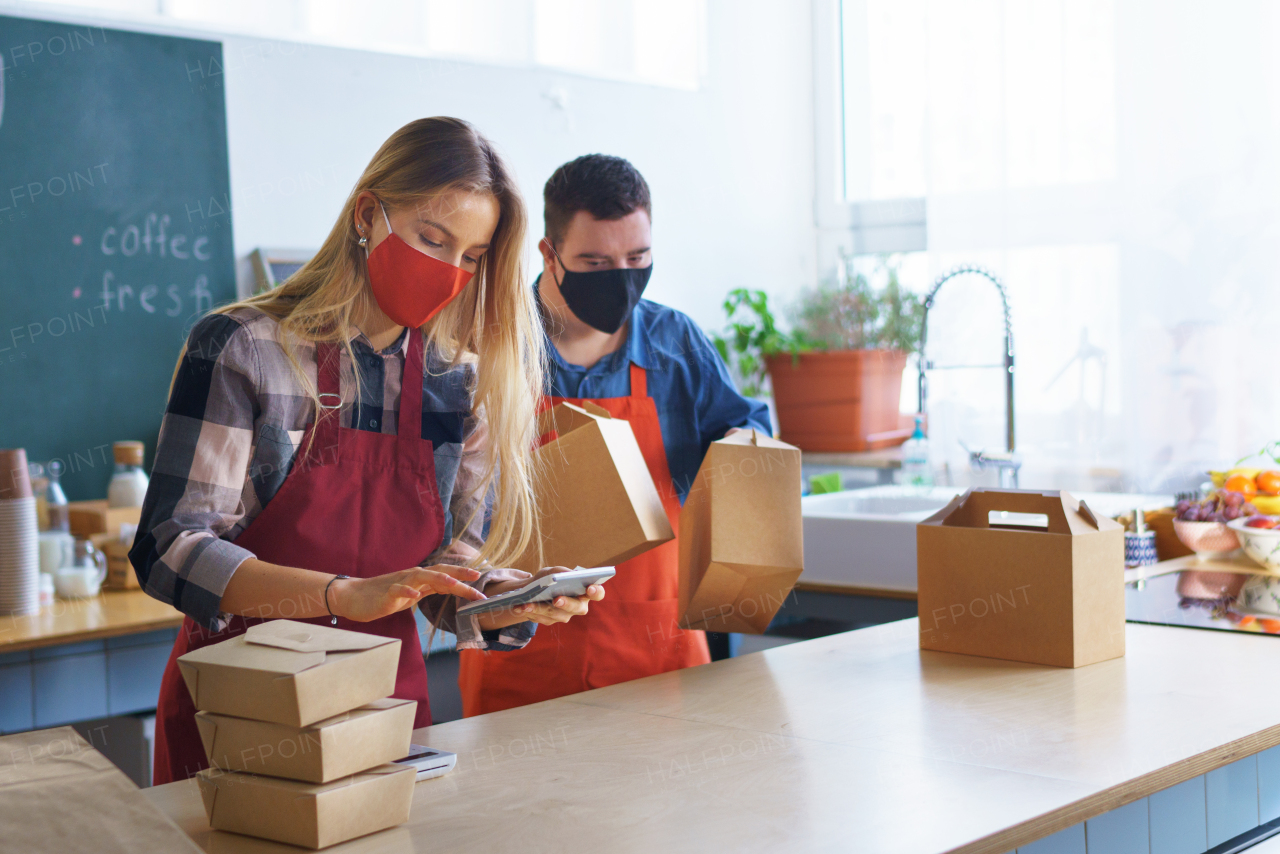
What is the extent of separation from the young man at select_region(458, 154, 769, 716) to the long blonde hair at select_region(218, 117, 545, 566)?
241mm

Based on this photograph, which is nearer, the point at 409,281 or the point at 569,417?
the point at 409,281

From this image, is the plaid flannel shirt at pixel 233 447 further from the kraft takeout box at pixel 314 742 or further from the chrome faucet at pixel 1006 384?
the chrome faucet at pixel 1006 384

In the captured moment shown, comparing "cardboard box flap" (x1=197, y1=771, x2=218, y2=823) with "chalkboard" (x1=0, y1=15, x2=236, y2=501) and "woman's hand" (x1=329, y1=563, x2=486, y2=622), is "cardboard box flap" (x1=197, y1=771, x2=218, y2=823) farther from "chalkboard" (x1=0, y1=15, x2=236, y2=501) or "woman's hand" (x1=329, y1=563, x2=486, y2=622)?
"chalkboard" (x1=0, y1=15, x2=236, y2=501)

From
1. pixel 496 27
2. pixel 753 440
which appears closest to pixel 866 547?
pixel 753 440

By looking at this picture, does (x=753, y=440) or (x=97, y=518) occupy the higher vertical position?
(x=753, y=440)

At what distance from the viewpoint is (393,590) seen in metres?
1.06

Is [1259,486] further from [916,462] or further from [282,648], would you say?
[282,648]

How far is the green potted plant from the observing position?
3660 millimetres

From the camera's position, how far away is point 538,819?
3.00 ft

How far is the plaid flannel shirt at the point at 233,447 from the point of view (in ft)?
3.76

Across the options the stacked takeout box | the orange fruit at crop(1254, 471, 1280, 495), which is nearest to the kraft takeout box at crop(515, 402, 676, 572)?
the stacked takeout box

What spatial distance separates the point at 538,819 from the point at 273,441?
0.56 meters

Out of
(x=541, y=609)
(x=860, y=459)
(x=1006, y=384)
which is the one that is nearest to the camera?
(x=541, y=609)

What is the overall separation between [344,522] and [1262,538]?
152 cm
